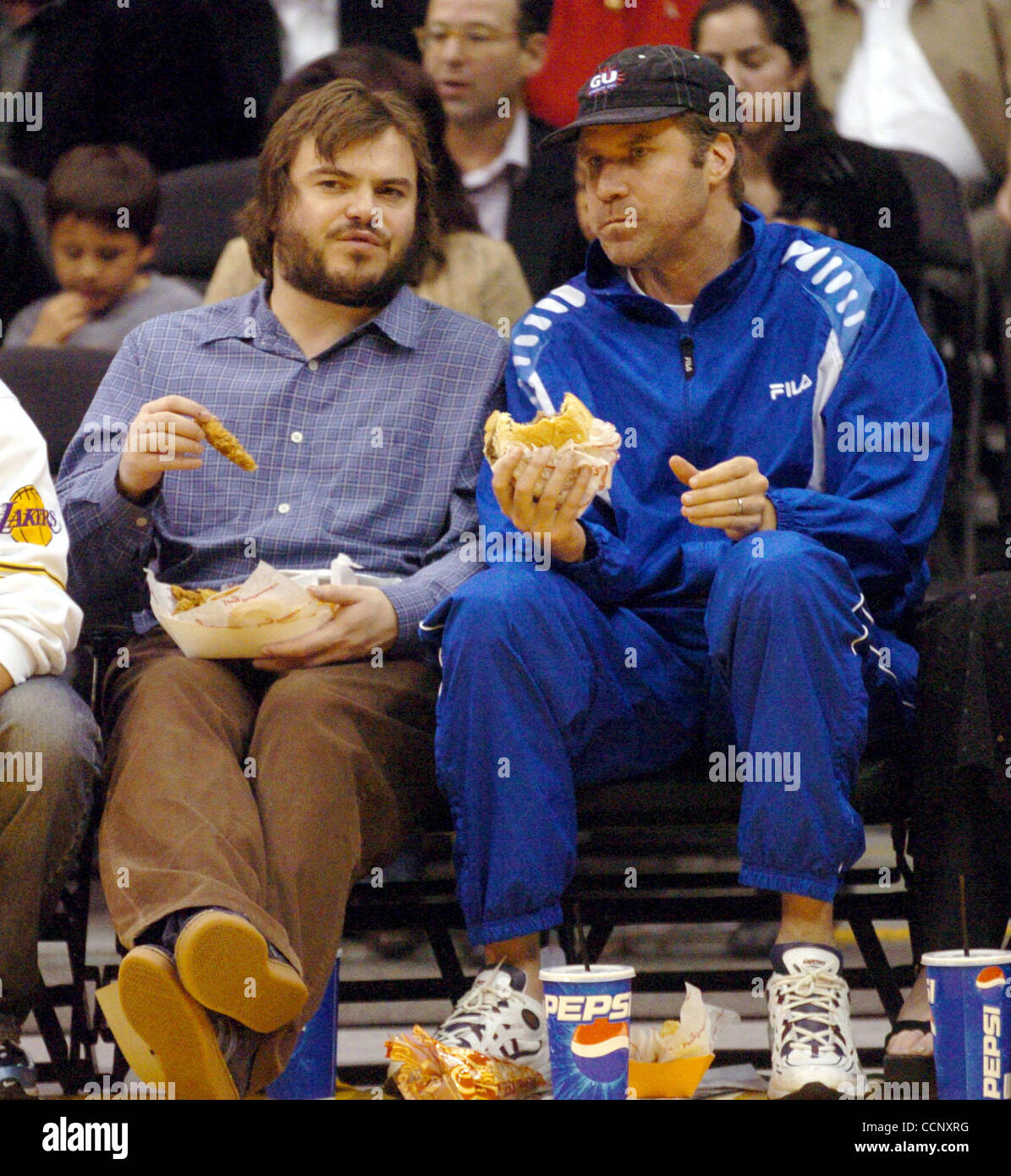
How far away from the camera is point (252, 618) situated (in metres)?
2.45

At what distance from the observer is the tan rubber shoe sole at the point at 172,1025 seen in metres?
2.01

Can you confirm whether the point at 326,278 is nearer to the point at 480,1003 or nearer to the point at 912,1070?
the point at 480,1003

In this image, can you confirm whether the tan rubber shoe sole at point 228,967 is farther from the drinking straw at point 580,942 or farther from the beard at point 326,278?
the beard at point 326,278

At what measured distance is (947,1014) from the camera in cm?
196

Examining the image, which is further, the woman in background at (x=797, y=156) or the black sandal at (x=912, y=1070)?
the woman in background at (x=797, y=156)

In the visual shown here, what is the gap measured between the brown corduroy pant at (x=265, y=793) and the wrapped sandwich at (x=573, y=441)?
388 mm

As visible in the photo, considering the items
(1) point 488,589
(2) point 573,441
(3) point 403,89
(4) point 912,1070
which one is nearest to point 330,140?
(3) point 403,89

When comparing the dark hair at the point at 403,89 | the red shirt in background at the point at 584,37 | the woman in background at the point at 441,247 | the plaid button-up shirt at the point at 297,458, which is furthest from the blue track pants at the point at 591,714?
the red shirt in background at the point at 584,37

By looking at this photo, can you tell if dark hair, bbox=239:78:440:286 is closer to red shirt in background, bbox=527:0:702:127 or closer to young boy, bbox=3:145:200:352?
young boy, bbox=3:145:200:352

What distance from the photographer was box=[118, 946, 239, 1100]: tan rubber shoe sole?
2006 mm

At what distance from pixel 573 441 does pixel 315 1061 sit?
907 millimetres

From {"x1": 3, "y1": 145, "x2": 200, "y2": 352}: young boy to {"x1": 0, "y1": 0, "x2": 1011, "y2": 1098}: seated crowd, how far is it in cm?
64

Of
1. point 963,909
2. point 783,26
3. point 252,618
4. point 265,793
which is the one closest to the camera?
point 963,909

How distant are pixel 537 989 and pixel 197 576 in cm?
87
